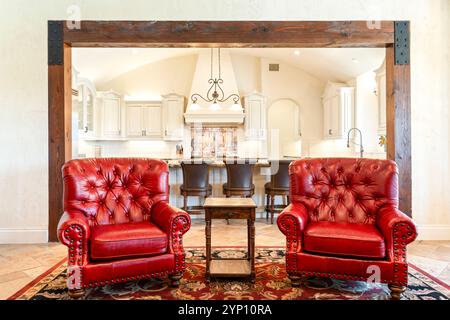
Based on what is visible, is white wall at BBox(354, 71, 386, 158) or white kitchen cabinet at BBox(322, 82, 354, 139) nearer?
white wall at BBox(354, 71, 386, 158)

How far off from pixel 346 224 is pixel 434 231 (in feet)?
6.36

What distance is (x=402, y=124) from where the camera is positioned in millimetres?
3695

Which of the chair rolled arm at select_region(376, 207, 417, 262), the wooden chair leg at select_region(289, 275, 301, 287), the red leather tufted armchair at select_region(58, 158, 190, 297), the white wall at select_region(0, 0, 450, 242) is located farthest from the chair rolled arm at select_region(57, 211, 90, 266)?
the chair rolled arm at select_region(376, 207, 417, 262)

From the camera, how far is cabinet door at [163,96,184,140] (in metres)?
7.86

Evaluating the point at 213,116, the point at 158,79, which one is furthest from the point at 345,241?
the point at 158,79

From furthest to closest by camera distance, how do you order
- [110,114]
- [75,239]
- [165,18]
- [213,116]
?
[110,114], [213,116], [165,18], [75,239]

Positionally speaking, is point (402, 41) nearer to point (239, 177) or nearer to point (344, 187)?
point (344, 187)

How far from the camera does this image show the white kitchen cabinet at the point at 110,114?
25.0 ft

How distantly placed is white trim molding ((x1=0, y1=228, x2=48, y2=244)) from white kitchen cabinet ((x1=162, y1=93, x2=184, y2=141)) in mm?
4487

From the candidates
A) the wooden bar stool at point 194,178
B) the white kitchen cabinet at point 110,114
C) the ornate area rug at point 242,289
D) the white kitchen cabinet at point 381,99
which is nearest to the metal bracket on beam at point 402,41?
the white kitchen cabinet at point 381,99

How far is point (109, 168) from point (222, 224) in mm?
2137

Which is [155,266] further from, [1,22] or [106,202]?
[1,22]

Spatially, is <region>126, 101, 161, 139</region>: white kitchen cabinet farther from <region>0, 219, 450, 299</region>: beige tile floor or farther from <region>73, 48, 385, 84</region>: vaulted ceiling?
<region>0, 219, 450, 299</region>: beige tile floor

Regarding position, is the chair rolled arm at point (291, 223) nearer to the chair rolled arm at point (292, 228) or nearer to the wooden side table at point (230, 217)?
the chair rolled arm at point (292, 228)
